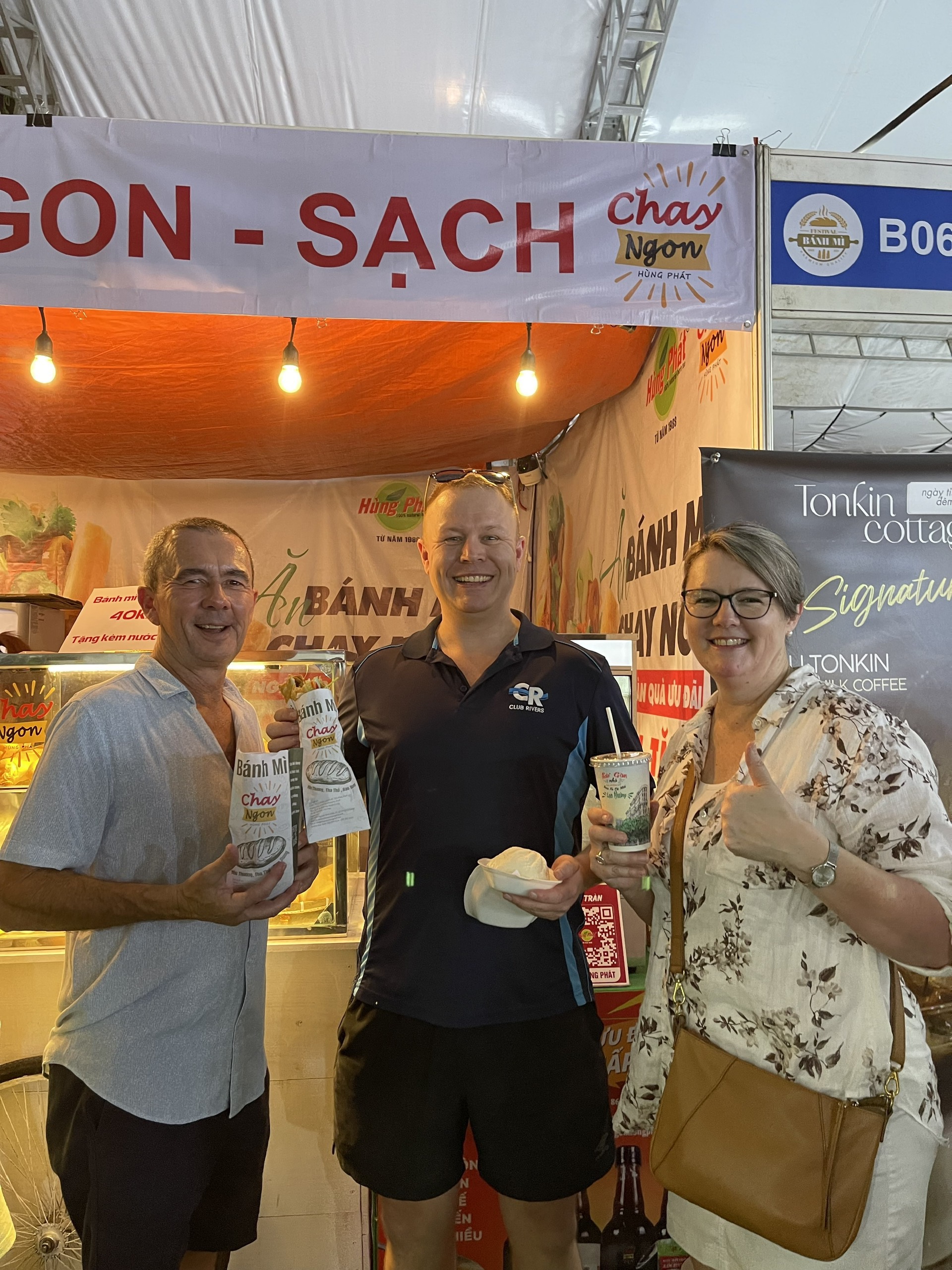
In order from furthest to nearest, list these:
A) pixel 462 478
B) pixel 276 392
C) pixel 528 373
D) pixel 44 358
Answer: pixel 276 392 → pixel 528 373 → pixel 44 358 → pixel 462 478

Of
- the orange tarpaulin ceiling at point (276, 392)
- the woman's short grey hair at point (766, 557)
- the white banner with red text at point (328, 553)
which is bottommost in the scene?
the woman's short grey hair at point (766, 557)

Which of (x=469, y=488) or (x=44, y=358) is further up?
(x=44, y=358)

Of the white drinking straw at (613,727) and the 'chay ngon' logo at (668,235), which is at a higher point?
the 'chay ngon' logo at (668,235)

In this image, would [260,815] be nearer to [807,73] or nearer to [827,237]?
[827,237]

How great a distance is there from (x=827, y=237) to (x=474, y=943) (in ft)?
8.14

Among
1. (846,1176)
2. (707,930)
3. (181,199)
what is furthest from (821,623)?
(181,199)

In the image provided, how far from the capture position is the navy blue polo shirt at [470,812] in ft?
5.97

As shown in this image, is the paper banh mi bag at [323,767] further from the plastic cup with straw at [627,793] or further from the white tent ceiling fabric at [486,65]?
the white tent ceiling fabric at [486,65]

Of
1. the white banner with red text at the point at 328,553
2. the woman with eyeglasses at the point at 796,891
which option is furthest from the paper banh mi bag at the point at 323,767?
the white banner with red text at the point at 328,553

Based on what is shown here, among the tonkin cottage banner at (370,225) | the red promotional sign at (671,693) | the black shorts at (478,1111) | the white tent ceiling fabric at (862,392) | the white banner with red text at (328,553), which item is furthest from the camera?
the white banner with red text at (328,553)

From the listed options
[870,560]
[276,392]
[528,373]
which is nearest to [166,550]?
[870,560]

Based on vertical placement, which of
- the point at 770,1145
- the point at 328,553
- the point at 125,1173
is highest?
the point at 328,553

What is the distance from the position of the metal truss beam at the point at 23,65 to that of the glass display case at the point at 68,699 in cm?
282

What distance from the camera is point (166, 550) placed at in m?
1.98
